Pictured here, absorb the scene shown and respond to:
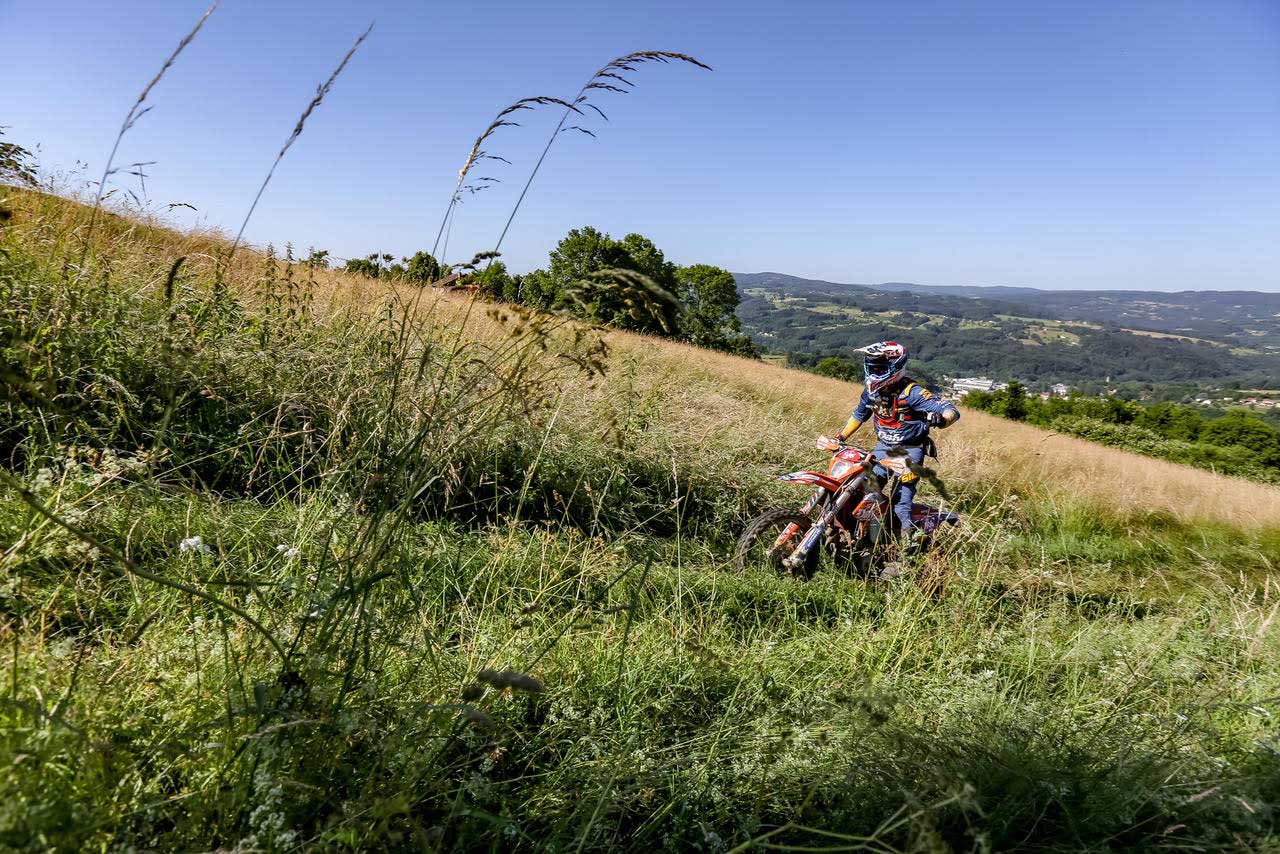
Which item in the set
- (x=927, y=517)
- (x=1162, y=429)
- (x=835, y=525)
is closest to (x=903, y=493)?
(x=927, y=517)

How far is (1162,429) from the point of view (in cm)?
2819

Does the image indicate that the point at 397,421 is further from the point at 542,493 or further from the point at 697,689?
the point at 542,493

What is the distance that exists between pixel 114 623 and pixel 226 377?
237 cm

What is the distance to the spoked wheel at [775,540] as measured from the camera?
14.3ft

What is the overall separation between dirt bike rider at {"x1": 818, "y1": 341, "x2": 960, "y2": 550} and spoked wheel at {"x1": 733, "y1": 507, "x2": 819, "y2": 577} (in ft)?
2.20

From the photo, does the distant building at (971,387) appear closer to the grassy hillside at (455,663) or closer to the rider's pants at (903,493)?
the rider's pants at (903,493)

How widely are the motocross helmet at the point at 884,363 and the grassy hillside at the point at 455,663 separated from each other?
1414 mm

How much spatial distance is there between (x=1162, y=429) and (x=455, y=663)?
35289 millimetres

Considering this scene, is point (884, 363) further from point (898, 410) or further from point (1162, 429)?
point (1162, 429)

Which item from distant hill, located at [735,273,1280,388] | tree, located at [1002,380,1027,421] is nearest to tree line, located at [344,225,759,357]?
tree, located at [1002,380,1027,421]

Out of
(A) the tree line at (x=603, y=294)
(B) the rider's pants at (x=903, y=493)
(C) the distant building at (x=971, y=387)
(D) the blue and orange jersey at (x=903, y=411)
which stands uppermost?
(A) the tree line at (x=603, y=294)

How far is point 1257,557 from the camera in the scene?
21.0ft

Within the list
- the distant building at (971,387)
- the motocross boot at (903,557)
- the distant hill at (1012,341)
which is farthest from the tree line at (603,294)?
the distant hill at (1012,341)

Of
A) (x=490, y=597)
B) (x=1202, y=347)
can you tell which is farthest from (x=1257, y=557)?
(x=1202, y=347)
